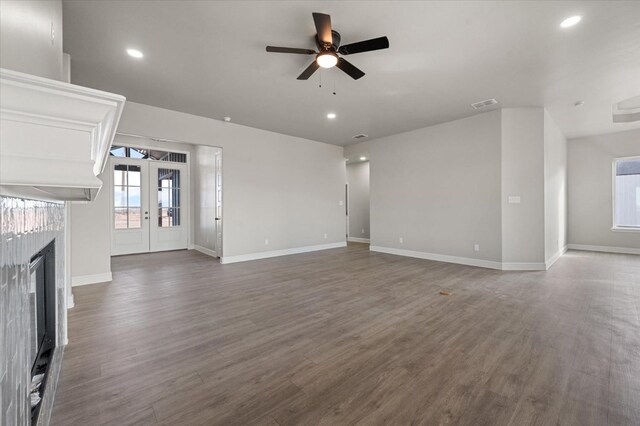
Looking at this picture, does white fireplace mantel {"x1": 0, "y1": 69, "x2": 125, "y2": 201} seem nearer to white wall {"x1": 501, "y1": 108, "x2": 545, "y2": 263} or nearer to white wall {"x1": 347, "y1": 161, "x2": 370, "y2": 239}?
white wall {"x1": 501, "y1": 108, "x2": 545, "y2": 263}

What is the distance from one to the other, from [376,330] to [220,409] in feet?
4.97

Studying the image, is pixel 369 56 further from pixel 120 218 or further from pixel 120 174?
pixel 120 218

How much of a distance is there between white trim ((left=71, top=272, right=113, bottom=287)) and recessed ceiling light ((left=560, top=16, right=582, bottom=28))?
6.62m

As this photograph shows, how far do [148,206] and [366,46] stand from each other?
6768 mm

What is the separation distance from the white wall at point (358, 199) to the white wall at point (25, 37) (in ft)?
27.0

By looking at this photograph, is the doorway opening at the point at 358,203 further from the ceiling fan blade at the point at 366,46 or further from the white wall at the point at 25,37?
the white wall at the point at 25,37

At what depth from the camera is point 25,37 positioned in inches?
34.3

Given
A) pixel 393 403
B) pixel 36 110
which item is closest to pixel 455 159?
pixel 393 403

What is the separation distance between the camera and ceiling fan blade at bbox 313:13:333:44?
88.5 inches

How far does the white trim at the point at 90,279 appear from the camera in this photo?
4062 millimetres

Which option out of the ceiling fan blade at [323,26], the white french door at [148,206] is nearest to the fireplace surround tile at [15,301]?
the ceiling fan blade at [323,26]

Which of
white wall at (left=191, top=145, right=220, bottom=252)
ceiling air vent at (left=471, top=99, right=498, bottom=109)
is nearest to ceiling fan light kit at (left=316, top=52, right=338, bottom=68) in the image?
ceiling air vent at (left=471, top=99, right=498, bottom=109)

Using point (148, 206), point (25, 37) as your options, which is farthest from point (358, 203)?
point (25, 37)

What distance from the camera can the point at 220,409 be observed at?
1632 millimetres
